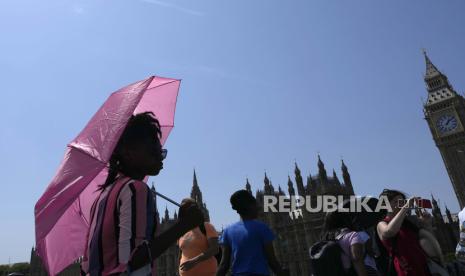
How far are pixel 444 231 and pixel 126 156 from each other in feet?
228

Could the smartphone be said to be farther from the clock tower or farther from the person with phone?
the clock tower

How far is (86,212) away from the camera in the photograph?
10.1 ft

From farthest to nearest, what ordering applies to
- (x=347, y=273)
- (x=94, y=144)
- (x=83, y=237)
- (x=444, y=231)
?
(x=444, y=231)
(x=347, y=273)
(x=83, y=237)
(x=94, y=144)

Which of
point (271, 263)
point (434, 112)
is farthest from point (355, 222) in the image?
point (434, 112)

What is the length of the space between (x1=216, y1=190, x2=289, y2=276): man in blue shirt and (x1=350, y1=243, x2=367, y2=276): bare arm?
99 cm

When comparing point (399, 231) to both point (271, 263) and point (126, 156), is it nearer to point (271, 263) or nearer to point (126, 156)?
point (271, 263)

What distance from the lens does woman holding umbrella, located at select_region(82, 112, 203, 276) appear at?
2.06 m

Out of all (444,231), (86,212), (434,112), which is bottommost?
(86,212)

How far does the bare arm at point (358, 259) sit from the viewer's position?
3.97 meters

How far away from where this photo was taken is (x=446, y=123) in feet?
228

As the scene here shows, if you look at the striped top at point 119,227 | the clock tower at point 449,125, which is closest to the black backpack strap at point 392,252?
the striped top at point 119,227

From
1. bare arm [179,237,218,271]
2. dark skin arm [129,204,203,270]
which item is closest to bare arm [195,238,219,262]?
bare arm [179,237,218,271]

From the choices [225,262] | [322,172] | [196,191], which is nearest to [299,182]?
[322,172]

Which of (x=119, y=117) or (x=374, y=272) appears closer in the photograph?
(x=119, y=117)
